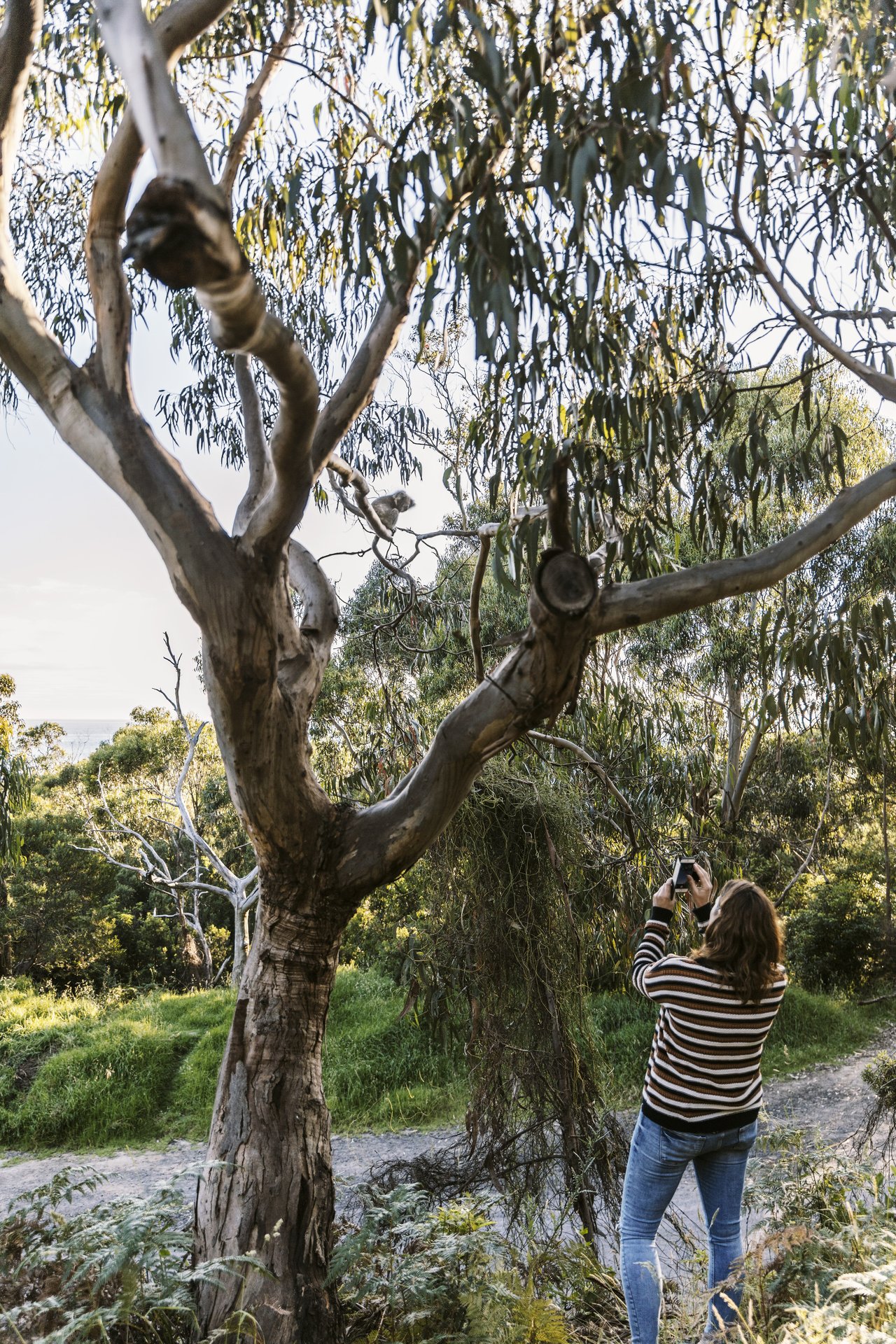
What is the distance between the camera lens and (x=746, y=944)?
8.55ft

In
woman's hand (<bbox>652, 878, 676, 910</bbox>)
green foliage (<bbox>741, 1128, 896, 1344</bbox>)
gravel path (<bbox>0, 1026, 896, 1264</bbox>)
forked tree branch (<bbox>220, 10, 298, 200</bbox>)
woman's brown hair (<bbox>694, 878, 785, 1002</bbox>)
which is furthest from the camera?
gravel path (<bbox>0, 1026, 896, 1264</bbox>)

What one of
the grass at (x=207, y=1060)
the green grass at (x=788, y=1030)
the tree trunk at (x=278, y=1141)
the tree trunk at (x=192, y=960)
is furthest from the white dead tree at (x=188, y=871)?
the tree trunk at (x=278, y=1141)

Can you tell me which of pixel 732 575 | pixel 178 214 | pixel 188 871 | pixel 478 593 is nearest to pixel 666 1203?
pixel 732 575

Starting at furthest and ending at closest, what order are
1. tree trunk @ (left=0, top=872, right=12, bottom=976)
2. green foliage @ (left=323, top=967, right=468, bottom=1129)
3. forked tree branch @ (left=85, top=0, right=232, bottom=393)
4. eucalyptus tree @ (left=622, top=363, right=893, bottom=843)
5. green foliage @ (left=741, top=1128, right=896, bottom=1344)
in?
tree trunk @ (left=0, top=872, right=12, bottom=976) → eucalyptus tree @ (left=622, top=363, right=893, bottom=843) → green foliage @ (left=323, top=967, right=468, bottom=1129) → forked tree branch @ (left=85, top=0, right=232, bottom=393) → green foliage @ (left=741, top=1128, right=896, bottom=1344)

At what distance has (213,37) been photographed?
399cm

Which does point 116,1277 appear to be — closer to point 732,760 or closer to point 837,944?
point 732,760

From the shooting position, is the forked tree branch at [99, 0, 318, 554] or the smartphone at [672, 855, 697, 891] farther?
the smartphone at [672, 855, 697, 891]

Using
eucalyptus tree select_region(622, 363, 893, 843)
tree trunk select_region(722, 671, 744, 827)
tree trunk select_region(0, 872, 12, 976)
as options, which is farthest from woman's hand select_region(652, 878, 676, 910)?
tree trunk select_region(0, 872, 12, 976)

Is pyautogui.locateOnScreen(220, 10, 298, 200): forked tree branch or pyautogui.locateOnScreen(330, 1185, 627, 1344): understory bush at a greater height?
pyautogui.locateOnScreen(220, 10, 298, 200): forked tree branch

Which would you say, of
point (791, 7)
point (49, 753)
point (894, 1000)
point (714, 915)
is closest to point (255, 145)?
point (791, 7)

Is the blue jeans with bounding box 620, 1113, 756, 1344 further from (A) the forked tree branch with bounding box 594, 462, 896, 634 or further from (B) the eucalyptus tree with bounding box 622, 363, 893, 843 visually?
(B) the eucalyptus tree with bounding box 622, 363, 893, 843

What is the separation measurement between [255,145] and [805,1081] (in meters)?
8.36

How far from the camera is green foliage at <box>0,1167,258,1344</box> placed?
8.17 ft

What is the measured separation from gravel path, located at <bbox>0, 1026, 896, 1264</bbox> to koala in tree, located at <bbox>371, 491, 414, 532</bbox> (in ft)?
14.7
